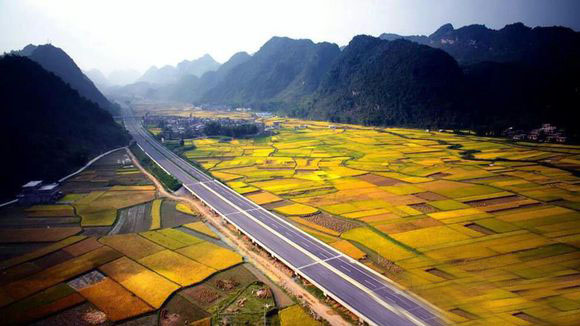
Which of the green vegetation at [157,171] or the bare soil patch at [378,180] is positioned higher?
the bare soil patch at [378,180]

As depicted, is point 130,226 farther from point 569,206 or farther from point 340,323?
point 569,206

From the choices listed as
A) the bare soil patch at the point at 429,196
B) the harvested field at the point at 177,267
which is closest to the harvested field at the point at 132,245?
the harvested field at the point at 177,267

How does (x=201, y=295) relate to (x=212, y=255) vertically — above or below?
below

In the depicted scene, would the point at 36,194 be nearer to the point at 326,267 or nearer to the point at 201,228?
the point at 201,228

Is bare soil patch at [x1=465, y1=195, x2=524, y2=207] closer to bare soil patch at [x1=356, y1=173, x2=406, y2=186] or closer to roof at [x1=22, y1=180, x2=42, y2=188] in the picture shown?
bare soil patch at [x1=356, y1=173, x2=406, y2=186]

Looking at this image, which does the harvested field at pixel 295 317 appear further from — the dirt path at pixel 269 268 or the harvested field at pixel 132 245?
the harvested field at pixel 132 245

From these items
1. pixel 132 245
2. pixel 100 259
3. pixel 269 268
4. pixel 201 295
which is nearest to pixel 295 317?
pixel 269 268
